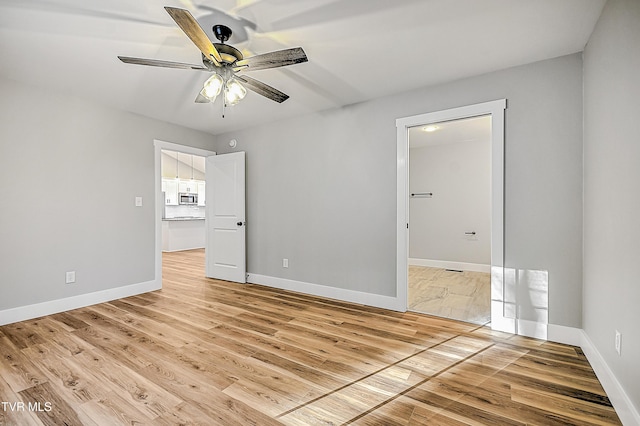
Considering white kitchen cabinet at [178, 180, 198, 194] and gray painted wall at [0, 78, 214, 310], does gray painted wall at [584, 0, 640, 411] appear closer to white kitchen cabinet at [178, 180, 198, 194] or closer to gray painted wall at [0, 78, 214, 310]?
gray painted wall at [0, 78, 214, 310]

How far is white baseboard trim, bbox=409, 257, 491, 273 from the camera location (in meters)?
5.78

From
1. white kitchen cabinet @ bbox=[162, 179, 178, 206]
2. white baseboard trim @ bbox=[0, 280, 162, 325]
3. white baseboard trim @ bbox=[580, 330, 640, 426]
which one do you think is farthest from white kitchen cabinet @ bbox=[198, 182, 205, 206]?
white baseboard trim @ bbox=[580, 330, 640, 426]

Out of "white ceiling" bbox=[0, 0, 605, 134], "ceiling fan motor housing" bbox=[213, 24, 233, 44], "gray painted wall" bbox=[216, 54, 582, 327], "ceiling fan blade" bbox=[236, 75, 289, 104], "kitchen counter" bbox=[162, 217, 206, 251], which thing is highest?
"white ceiling" bbox=[0, 0, 605, 134]

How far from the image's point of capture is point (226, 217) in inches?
196

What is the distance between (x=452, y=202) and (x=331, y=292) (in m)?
3.61

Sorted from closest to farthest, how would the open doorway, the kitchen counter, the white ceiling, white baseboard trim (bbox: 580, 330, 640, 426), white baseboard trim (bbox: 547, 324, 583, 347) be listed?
1. white baseboard trim (bbox: 580, 330, 640, 426)
2. the white ceiling
3. white baseboard trim (bbox: 547, 324, 583, 347)
4. the open doorway
5. the kitchen counter

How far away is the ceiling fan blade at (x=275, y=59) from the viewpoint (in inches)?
77.5

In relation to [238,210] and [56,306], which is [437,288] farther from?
[56,306]

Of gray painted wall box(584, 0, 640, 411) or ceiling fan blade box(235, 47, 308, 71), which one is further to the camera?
ceiling fan blade box(235, 47, 308, 71)

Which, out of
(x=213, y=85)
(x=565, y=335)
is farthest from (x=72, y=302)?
(x=565, y=335)

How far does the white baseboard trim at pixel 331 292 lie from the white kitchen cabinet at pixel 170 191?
18.2 feet

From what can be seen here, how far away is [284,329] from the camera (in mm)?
2895

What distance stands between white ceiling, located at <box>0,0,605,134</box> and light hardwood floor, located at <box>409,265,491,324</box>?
250 centimetres

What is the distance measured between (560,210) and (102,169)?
5.01 m
